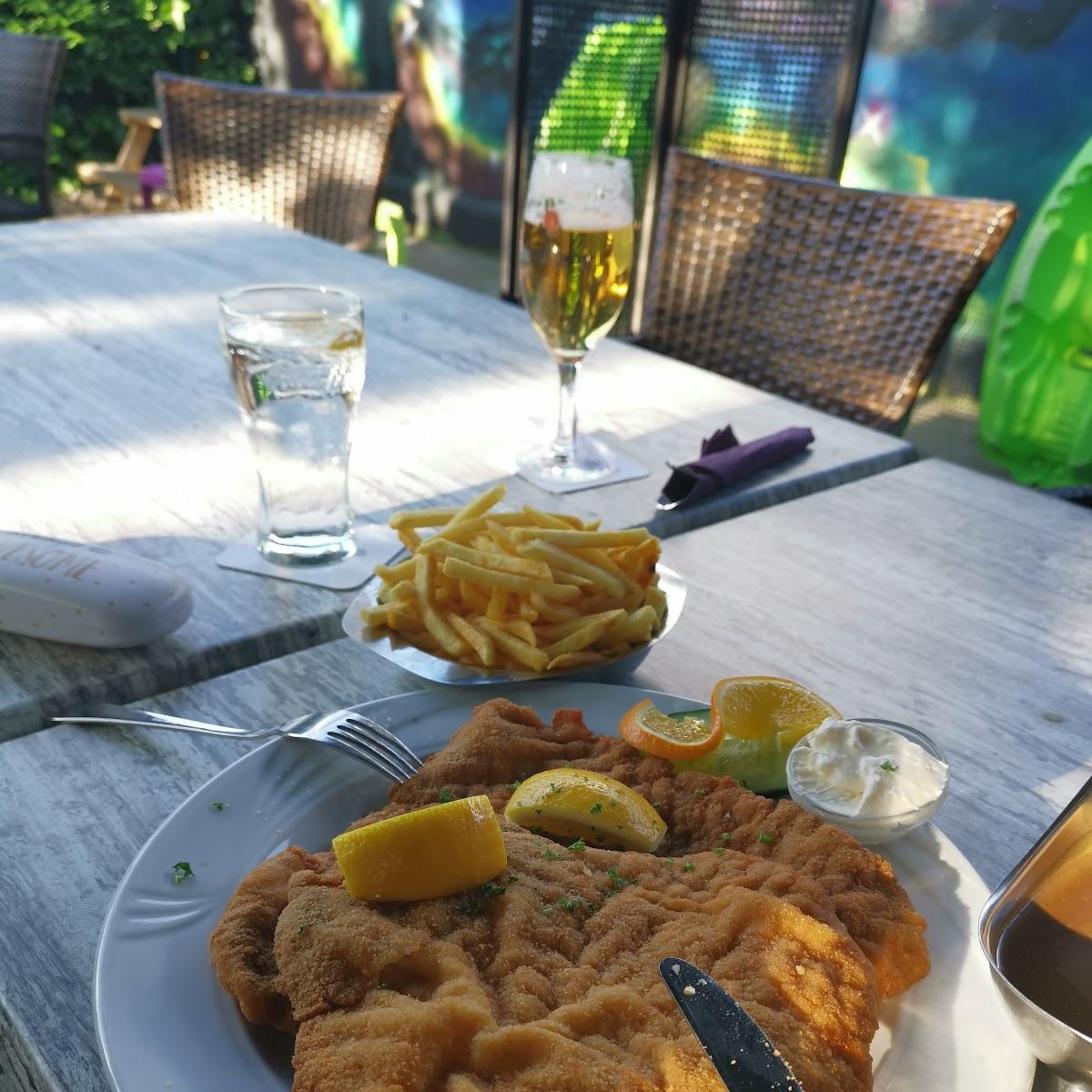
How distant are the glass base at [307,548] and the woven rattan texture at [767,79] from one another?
3711mm

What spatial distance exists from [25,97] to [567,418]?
4.64m

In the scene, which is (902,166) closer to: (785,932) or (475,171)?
(475,171)

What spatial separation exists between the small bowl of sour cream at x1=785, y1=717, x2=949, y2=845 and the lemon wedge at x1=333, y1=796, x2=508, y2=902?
287 mm

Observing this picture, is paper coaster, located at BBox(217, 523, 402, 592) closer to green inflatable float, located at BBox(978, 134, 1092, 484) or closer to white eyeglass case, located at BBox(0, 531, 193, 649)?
white eyeglass case, located at BBox(0, 531, 193, 649)

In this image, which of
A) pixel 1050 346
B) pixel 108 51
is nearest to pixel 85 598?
pixel 1050 346

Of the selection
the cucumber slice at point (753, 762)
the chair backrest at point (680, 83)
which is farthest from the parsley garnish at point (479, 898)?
the chair backrest at point (680, 83)

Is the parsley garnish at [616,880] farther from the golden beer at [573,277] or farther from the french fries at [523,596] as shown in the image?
the golden beer at [573,277]

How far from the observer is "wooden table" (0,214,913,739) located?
1211 millimetres

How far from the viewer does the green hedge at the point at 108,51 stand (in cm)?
794

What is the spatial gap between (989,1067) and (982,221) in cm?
208

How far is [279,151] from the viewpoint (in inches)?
148

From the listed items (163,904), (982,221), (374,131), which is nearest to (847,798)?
(163,904)

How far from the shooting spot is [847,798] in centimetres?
86

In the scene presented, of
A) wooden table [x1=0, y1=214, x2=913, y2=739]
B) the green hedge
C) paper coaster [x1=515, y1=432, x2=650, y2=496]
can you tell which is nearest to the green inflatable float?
wooden table [x1=0, y1=214, x2=913, y2=739]
